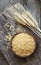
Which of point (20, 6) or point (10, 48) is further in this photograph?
point (20, 6)

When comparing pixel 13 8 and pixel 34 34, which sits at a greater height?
pixel 13 8

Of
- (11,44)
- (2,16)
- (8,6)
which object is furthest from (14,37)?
(8,6)

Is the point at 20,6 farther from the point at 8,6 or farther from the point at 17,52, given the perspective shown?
the point at 17,52

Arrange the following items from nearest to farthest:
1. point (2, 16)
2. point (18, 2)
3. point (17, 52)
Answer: point (17, 52) < point (2, 16) < point (18, 2)

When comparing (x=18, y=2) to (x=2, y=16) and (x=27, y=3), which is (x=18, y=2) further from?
(x=2, y=16)

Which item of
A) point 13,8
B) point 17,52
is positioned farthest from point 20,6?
point 17,52

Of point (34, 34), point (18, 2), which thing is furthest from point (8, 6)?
point (34, 34)

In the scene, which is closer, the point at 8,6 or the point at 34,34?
the point at 34,34

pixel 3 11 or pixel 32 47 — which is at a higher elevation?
pixel 3 11

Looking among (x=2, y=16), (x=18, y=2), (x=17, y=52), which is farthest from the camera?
(x=18, y=2)
